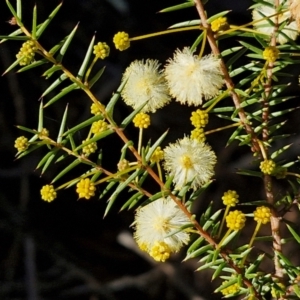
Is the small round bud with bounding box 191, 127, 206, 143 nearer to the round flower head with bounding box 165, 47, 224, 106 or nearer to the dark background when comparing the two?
the round flower head with bounding box 165, 47, 224, 106

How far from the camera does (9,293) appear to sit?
1.61 meters

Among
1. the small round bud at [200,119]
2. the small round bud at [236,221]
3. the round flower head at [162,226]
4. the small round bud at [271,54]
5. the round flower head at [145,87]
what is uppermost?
the round flower head at [145,87]

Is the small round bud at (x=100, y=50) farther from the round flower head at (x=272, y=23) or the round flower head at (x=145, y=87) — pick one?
the round flower head at (x=272, y=23)

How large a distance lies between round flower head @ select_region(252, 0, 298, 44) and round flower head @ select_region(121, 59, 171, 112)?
114 millimetres

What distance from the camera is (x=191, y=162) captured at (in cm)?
60

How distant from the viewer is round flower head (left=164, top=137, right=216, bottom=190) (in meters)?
0.60

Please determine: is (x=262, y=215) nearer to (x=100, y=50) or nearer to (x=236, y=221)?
(x=236, y=221)

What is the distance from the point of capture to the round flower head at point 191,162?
1.97 ft

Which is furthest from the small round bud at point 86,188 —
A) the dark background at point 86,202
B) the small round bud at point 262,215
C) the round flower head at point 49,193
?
the dark background at point 86,202

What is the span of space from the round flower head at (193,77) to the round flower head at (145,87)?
0.03 feet

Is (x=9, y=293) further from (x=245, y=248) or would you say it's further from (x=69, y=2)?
(x=245, y=248)

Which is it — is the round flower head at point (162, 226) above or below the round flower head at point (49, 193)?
below

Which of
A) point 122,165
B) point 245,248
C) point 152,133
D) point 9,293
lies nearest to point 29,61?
point 122,165

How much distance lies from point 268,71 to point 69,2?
103 cm
